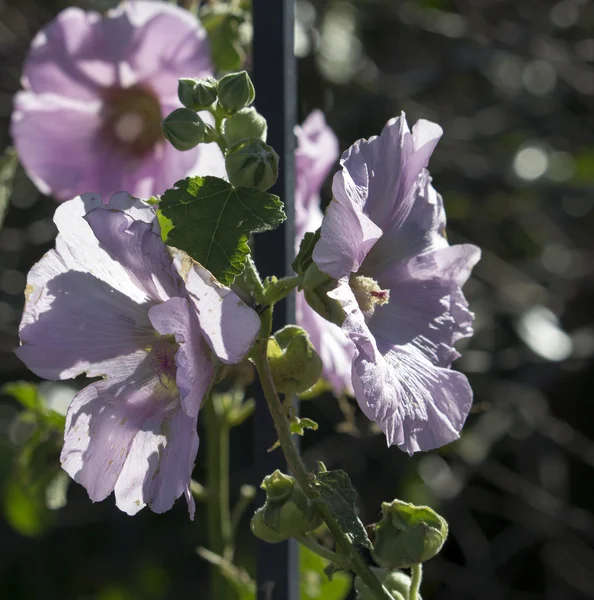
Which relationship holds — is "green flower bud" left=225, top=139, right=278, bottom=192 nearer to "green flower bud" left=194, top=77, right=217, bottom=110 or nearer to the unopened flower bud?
"green flower bud" left=194, top=77, right=217, bottom=110

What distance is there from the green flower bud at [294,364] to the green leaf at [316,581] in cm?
34

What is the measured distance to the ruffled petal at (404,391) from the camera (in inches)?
21.1

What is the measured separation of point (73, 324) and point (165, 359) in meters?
0.06

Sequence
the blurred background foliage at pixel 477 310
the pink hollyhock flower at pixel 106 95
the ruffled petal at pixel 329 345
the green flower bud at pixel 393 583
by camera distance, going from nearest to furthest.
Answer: the green flower bud at pixel 393 583 → the ruffled petal at pixel 329 345 → the pink hollyhock flower at pixel 106 95 → the blurred background foliage at pixel 477 310

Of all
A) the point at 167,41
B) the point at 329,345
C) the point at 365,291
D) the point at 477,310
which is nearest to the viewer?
the point at 365,291

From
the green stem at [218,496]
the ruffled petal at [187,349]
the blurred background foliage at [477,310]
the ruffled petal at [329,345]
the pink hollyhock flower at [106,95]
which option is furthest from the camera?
the blurred background foliage at [477,310]

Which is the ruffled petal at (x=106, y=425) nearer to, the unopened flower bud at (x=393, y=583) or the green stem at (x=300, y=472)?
the green stem at (x=300, y=472)

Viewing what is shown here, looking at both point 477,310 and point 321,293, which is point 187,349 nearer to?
point 321,293

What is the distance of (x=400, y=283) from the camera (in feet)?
2.18

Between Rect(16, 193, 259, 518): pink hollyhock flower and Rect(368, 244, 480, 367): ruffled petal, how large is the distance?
151mm

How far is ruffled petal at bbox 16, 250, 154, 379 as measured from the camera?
1.89 feet

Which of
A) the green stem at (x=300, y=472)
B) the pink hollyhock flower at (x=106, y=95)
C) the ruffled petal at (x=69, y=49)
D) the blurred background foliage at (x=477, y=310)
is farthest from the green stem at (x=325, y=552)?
the blurred background foliage at (x=477, y=310)

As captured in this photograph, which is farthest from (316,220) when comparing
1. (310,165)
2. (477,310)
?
(477,310)

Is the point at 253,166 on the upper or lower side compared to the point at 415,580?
upper
